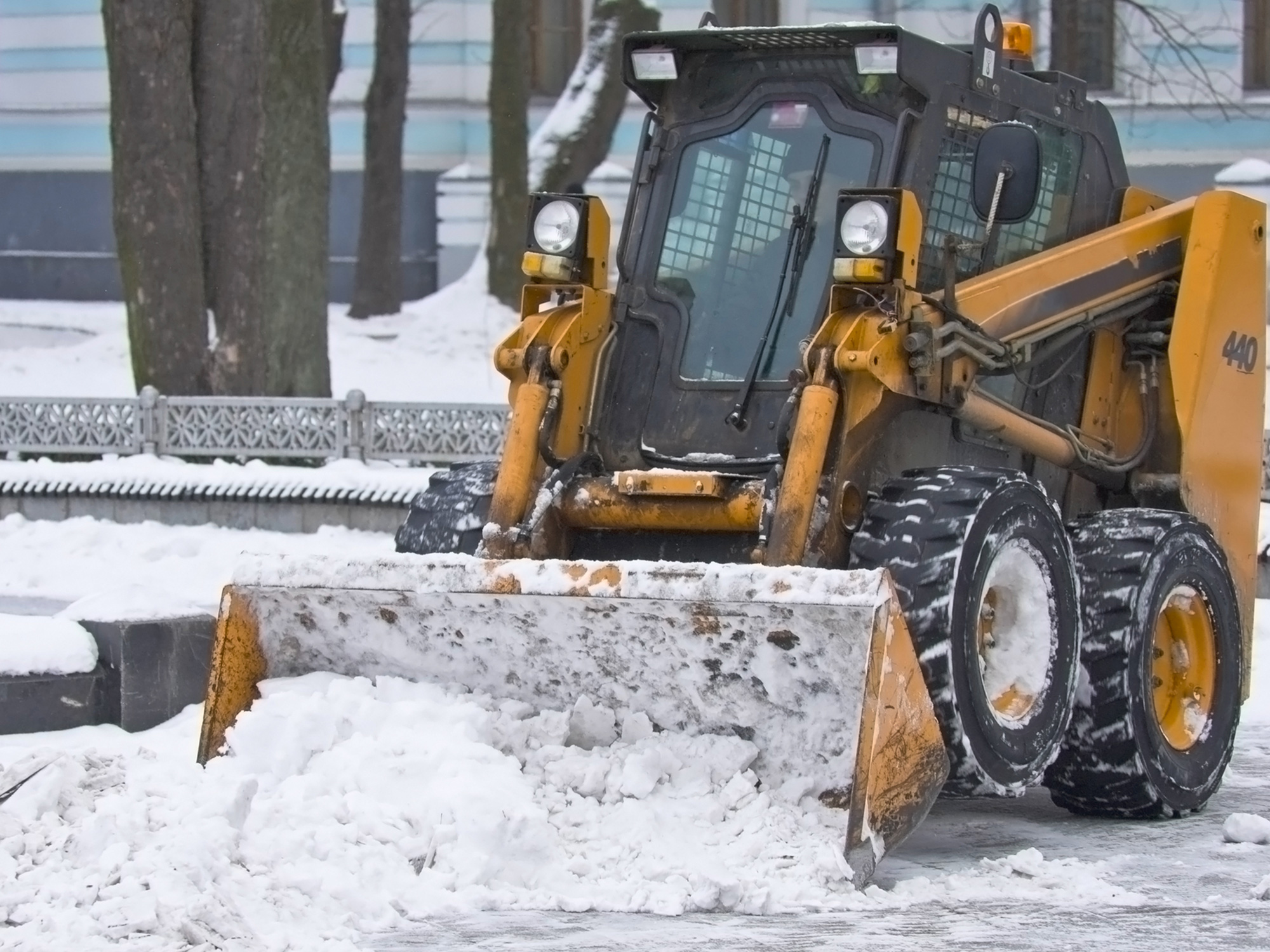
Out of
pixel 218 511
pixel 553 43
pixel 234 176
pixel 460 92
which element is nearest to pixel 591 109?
pixel 460 92

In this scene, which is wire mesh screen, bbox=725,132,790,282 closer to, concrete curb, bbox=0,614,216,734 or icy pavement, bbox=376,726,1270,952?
icy pavement, bbox=376,726,1270,952

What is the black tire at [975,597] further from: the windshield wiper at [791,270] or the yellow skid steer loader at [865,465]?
the windshield wiper at [791,270]

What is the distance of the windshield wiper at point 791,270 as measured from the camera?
7344mm

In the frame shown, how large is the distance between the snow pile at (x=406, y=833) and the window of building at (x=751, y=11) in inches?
745

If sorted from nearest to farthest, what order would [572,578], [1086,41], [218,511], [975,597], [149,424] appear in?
[572,578], [975,597], [218,511], [149,424], [1086,41]

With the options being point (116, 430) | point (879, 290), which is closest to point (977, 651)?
point (879, 290)

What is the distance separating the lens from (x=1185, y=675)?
7.97 metres

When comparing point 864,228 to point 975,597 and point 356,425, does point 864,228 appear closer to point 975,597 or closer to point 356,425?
point 975,597

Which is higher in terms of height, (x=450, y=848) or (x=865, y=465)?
(x=865, y=465)

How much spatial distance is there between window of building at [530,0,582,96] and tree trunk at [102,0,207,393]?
1047cm

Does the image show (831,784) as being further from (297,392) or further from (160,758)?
(297,392)

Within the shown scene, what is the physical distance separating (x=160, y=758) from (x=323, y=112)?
36.5 feet

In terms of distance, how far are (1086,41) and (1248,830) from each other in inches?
753

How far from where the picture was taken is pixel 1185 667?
7.97m
